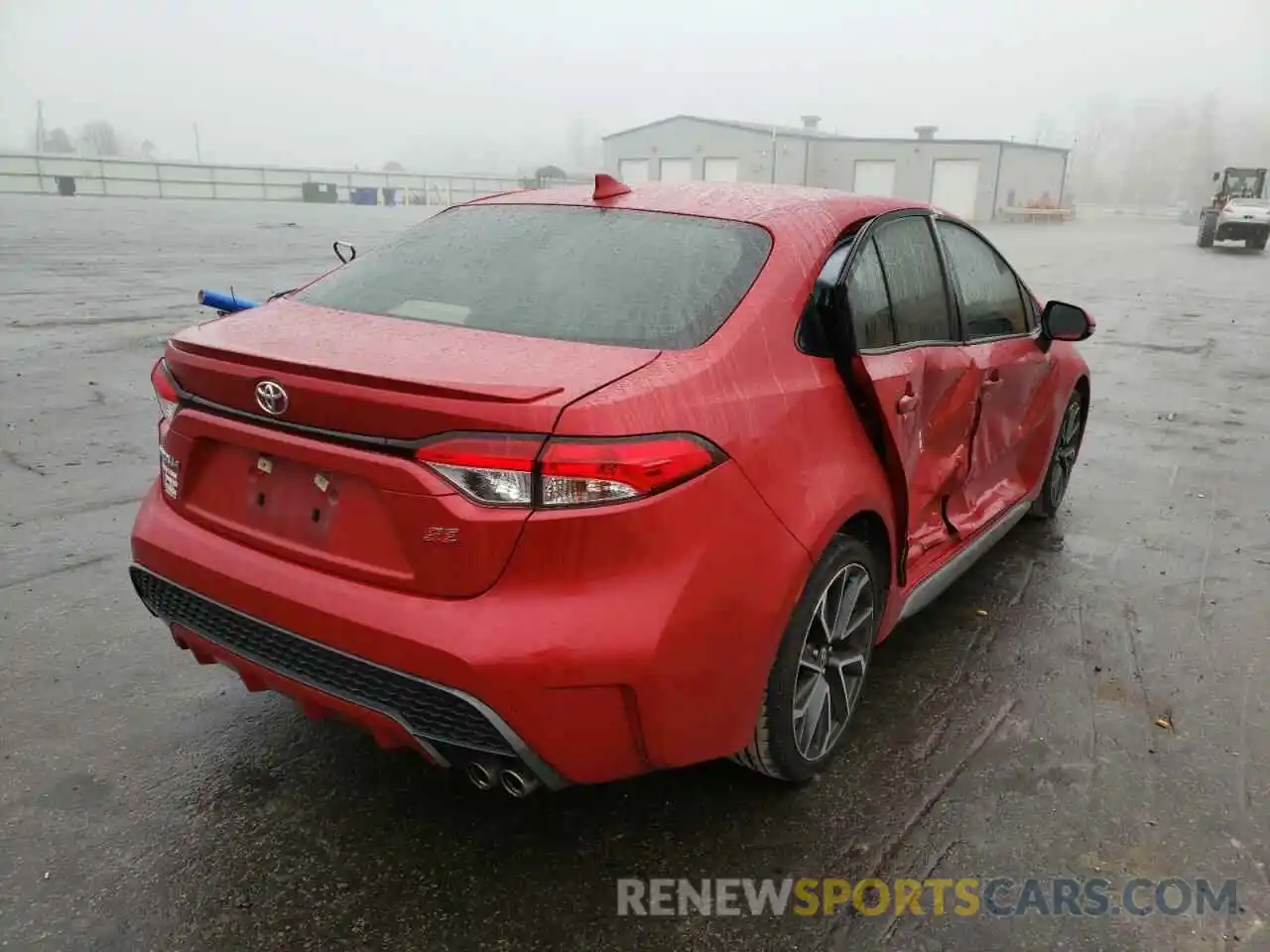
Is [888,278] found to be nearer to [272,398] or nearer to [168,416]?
[272,398]

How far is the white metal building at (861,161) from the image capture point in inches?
2110

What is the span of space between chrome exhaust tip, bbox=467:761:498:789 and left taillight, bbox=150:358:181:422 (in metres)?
1.20

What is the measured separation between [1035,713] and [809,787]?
94 centimetres

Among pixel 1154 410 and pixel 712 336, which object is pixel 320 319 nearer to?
pixel 712 336

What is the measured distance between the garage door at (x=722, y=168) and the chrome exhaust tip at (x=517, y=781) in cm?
5457

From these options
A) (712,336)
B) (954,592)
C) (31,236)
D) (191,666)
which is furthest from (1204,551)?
(31,236)

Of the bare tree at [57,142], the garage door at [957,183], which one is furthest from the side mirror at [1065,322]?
the bare tree at [57,142]

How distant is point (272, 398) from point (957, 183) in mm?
57595

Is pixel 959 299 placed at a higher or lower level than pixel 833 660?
higher

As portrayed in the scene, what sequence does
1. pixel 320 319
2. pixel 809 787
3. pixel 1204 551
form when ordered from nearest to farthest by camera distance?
1. pixel 320 319
2. pixel 809 787
3. pixel 1204 551

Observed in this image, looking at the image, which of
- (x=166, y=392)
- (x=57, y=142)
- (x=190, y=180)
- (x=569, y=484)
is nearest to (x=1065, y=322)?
(x=569, y=484)

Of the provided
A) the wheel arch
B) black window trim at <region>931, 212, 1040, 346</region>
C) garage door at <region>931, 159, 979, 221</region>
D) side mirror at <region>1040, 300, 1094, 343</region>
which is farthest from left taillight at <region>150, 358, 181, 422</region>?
garage door at <region>931, 159, 979, 221</region>

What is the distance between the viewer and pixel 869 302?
293 centimetres

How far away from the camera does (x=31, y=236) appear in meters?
21.0
